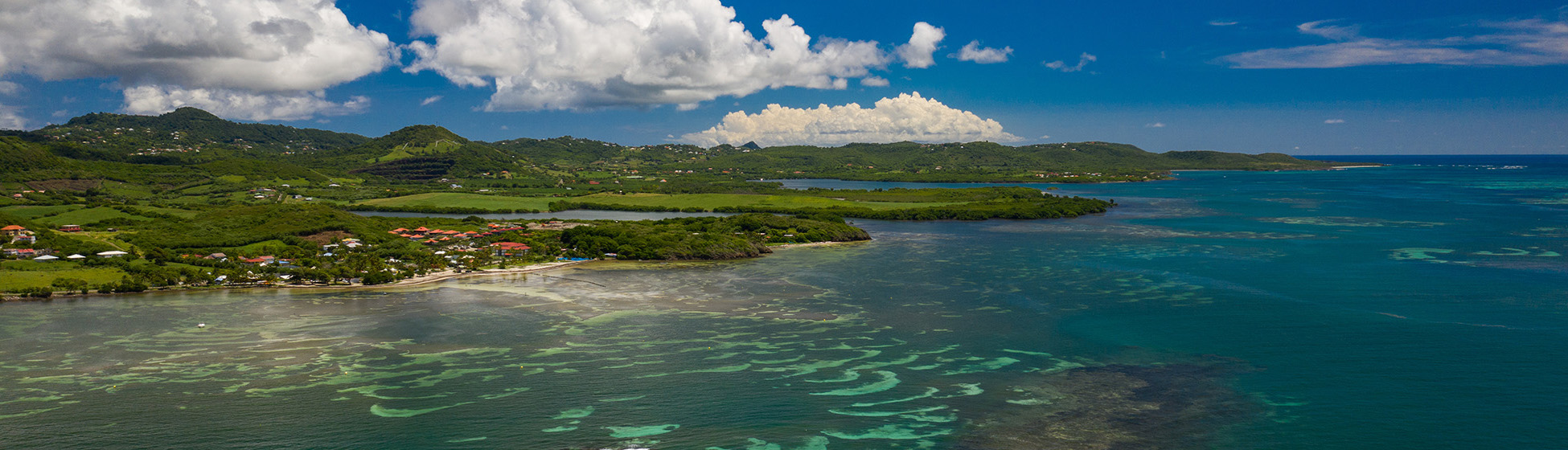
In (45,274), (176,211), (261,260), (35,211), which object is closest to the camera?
(45,274)

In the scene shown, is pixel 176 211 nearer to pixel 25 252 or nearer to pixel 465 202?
pixel 25 252

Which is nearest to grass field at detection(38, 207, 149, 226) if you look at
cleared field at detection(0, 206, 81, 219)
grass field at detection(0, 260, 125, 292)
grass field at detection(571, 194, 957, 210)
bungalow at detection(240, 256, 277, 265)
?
cleared field at detection(0, 206, 81, 219)

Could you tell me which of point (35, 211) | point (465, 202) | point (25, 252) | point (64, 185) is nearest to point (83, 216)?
point (35, 211)

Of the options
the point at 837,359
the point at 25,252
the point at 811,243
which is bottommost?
the point at 837,359

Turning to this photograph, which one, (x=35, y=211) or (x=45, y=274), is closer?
(x=45, y=274)

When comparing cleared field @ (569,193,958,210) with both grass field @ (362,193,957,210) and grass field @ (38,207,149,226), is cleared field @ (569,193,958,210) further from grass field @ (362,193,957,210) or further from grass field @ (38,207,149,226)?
grass field @ (38,207,149,226)

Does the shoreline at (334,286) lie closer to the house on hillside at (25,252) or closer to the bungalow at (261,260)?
the bungalow at (261,260)

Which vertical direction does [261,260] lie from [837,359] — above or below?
above
